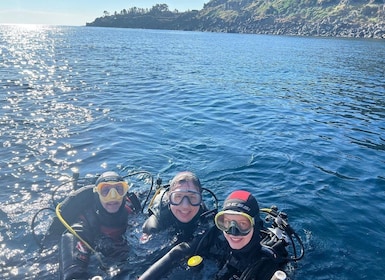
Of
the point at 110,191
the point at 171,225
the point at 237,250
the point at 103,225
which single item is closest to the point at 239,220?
the point at 237,250

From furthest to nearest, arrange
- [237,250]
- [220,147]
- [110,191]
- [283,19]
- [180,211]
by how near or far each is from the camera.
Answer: [283,19] < [220,147] < [110,191] < [180,211] < [237,250]

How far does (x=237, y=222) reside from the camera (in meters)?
4.93

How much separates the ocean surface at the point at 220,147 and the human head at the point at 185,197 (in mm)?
2208

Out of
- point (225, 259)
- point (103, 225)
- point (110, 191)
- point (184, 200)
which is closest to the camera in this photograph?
point (225, 259)

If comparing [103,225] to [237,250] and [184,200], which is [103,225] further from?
[237,250]

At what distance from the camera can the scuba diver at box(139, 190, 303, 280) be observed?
4867mm

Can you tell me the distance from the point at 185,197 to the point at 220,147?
249 inches

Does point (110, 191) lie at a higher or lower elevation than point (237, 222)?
lower

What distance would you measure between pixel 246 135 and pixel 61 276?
9591 mm

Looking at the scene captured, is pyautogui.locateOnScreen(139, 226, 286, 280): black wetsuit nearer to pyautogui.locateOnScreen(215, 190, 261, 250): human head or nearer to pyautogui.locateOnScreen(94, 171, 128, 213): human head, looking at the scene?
pyautogui.locateOnScreen(215, 190, 261, 250): human head

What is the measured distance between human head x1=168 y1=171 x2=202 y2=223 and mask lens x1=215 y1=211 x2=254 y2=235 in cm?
103

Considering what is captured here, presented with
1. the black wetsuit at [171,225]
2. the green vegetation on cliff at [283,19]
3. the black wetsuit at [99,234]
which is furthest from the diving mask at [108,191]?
the green vegetation on cliff at [283,19]

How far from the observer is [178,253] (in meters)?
5.40

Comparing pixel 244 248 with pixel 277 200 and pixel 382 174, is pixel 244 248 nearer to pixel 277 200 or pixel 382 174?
pixel 277 200
